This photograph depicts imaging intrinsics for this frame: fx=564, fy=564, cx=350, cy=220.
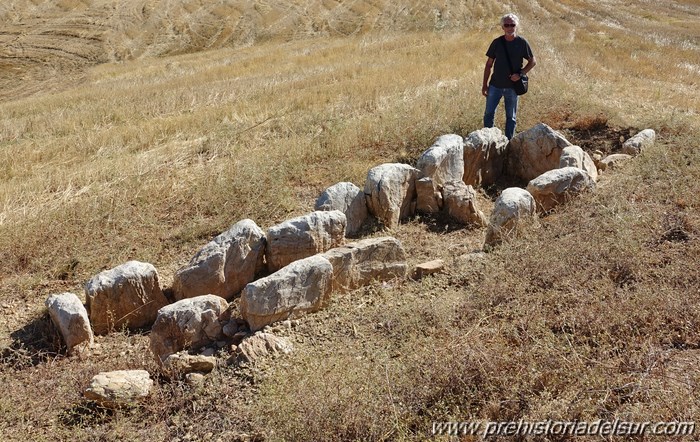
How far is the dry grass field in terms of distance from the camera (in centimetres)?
362

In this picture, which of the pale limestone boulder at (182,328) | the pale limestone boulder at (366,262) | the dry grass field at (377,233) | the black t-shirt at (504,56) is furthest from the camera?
the black t-shirt at (504,56)

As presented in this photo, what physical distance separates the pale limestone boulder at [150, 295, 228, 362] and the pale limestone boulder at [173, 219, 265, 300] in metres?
0.52

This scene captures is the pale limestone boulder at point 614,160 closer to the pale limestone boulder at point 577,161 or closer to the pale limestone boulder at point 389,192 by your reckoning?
the pale limestone boulder at point 577,161

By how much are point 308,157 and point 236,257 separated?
3.27m

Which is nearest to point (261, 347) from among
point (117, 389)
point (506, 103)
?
point (117, 389)

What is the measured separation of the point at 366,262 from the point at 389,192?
1.40 m

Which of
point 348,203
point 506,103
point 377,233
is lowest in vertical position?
point 377,233

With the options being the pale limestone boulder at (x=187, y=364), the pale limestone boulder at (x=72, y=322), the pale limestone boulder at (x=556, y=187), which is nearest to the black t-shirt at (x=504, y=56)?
the pale limestone boulder at (x=556, y=187)

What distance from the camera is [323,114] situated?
35.7 feet

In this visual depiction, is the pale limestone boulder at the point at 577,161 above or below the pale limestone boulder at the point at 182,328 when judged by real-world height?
above

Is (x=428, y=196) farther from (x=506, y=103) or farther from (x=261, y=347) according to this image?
(x=261, y=347)

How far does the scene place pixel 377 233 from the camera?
6.38 metres

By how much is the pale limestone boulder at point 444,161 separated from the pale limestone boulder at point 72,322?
409 cm

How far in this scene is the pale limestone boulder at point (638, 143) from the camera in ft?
26.6
